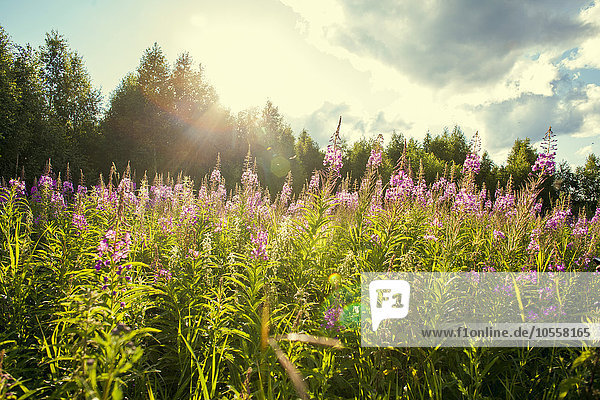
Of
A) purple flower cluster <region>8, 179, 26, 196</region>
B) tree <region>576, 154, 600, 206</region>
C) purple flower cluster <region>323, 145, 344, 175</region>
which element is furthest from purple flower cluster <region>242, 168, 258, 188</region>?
tree <region>576, 154, 600, 206</region>

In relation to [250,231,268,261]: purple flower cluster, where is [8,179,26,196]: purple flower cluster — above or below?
above

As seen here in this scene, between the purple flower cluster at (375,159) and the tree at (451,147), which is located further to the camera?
the tree at (451,147)

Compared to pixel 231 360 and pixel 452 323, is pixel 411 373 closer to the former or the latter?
pixel 452 323

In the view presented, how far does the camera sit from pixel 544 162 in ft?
13.6

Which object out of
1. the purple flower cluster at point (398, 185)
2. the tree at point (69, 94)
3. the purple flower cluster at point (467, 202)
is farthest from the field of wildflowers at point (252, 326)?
the tree at point (69, 94)

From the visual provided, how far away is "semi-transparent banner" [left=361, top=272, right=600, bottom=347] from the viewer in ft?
9.12

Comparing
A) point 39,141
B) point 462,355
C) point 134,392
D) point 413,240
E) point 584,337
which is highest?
point 39,141

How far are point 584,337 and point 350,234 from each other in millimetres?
2343

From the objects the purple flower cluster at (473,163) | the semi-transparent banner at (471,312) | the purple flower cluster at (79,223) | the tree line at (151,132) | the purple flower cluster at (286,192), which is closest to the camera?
the semi-transparent banner at (471,312)

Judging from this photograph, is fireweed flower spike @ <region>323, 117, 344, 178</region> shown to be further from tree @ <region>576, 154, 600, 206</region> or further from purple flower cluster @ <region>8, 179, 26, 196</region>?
tree @ <region>576, 154, 600, 206</region>

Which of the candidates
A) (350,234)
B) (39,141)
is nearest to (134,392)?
(350,234)

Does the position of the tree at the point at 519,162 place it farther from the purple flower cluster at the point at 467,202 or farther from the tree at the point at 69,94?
the tree at the point at 69,94

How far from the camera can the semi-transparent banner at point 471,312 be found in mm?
2779

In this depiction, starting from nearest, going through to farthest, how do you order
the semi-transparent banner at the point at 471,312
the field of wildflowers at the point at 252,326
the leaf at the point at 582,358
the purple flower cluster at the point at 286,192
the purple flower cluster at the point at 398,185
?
1. the leaf at the point at 582,358
2. the field of wildflowers at the point at 252,326
3. the semi-transparent banner at the point at 471,312
4. the purple flower cluster at the point at 398,185
5. the purple flower cluster at the point at 286,192
